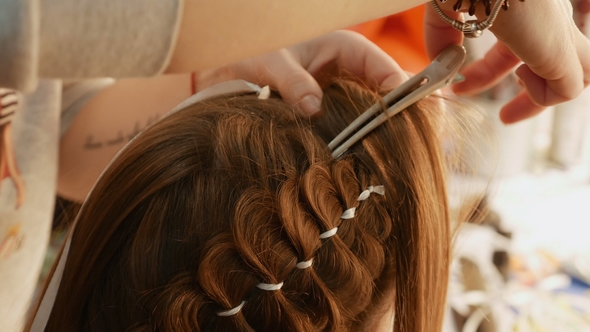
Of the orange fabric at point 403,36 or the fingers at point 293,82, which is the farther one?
the orange fabric at point 403,36

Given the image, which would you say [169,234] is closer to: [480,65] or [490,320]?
[480,65]

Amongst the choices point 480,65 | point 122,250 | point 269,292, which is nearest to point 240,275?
point 269,292

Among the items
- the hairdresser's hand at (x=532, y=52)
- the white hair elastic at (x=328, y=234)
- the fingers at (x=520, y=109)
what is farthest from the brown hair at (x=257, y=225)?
the fingers at (x=520, y=109)

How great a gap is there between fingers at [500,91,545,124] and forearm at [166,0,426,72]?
536 mm

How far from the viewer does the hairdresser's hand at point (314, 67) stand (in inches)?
24.6

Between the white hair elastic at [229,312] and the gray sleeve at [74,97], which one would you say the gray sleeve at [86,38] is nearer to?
the white hair elastic at [229,312]

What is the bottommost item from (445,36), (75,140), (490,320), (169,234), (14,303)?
(490,320)

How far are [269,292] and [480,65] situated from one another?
0.52 meters

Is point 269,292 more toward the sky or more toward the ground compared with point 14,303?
more toward the sky

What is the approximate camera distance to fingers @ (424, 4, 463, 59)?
2.02 ft

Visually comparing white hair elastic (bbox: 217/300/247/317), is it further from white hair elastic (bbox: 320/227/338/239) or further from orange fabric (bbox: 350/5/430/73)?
orange fabric (bbox: 350/5/430/73)

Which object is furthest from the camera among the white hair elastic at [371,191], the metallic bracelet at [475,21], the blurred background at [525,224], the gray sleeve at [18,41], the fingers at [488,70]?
the blurred background at [525,224]

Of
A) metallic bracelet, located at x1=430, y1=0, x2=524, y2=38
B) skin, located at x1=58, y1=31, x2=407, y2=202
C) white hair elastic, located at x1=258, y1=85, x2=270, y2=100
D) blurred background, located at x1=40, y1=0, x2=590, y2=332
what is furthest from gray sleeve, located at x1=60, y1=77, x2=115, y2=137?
metallic bracelet, located at x1=430, y1=0, x2=524, y2=38

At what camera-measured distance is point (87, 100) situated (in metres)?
1.01
